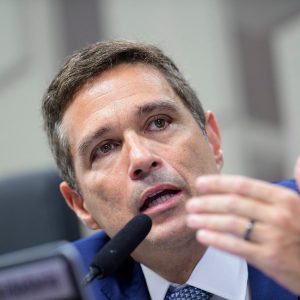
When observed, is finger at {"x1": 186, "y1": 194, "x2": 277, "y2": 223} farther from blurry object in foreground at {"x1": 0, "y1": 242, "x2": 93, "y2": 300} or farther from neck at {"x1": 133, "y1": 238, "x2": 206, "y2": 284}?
neck at {"x1": 133, "y1": 238, "x2": 206, "y2": 284}

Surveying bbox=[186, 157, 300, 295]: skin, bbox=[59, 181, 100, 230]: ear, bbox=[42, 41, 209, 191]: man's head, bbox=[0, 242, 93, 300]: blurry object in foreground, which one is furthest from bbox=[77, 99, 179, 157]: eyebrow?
bbox=[0, 242, 93, 300]: blurry object in foreground

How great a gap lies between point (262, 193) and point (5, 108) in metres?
3.41

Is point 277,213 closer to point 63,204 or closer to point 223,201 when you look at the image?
point 223,201

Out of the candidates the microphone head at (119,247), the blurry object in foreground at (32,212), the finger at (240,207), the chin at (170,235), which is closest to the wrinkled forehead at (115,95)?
the blurry object in foreground at (32,212)

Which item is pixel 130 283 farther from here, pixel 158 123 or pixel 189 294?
pixel 158 123

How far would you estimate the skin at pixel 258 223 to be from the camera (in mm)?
1096

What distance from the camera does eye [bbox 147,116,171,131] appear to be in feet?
6.00

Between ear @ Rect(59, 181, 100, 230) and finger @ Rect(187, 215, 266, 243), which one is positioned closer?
finger @ Rect(187, 215, 266, 243)

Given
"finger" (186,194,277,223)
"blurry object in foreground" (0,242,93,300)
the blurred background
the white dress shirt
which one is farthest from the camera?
the blurred background

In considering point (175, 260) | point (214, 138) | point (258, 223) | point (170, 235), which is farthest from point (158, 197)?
point (258, 223)

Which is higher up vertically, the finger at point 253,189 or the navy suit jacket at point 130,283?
the finger at point 253,189

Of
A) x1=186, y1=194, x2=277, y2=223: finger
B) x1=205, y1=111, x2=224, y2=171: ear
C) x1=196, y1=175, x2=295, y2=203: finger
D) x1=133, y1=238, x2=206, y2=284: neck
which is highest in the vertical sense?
x1=196, y1=175, x2=295, y2=203: finger

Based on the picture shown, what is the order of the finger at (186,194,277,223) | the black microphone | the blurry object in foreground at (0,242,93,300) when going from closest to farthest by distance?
the blurry object in foreground at (0,242,93,300), the finger at (186,194,277,223), the black microphone

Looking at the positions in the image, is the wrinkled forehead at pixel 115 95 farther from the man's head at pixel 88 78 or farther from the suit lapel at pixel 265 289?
the suit lapel at pixel 265 289
